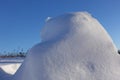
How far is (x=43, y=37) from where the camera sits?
17.1 ft

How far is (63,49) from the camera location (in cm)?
419

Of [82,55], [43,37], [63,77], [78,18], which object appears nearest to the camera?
[63,77]

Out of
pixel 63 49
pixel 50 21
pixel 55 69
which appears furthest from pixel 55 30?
pixel 55 69

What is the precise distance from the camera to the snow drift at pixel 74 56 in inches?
153

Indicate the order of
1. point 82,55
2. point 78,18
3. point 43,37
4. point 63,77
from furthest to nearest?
point 43,37 < point 78,18 < point 82,55 < point 63,77

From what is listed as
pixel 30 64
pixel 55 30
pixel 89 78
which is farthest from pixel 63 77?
pixel 55 30

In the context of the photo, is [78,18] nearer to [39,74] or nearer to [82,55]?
[82,55]

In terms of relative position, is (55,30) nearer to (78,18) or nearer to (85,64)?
(78,18)

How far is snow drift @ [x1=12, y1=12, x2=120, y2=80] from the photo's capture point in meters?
3.89

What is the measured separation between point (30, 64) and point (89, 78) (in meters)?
1.20

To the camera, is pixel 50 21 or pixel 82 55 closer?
pixel 82 55

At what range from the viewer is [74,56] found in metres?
4.11

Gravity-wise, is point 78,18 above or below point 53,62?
above

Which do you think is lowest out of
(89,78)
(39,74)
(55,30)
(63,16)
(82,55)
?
(89,78)
